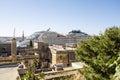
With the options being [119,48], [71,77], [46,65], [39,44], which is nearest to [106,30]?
[119,48]

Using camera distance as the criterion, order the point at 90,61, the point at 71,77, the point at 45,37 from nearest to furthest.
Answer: the point at 90,61, the point at 71,77, the point at 45,37

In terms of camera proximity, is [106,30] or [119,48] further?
[106,30]

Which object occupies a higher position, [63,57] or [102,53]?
[102,53]

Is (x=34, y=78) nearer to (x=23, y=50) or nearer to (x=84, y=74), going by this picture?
(x=84, y=74)

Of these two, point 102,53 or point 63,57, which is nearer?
point 102,53

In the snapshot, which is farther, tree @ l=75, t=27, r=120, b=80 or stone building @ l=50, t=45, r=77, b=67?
stone building @ l=50, t=45, r=77, b=67

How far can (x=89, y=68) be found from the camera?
11367mm

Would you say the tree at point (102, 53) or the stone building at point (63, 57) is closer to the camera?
the tree at point (102, 53)

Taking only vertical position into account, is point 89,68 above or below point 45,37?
below

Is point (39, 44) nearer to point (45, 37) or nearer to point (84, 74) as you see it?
point (45, 37)

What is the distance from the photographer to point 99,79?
1038 centimetres

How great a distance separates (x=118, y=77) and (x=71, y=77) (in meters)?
10.5

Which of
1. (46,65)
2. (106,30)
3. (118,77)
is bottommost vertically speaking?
(46,65)

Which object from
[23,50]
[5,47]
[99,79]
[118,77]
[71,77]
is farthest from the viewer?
[5,47]
